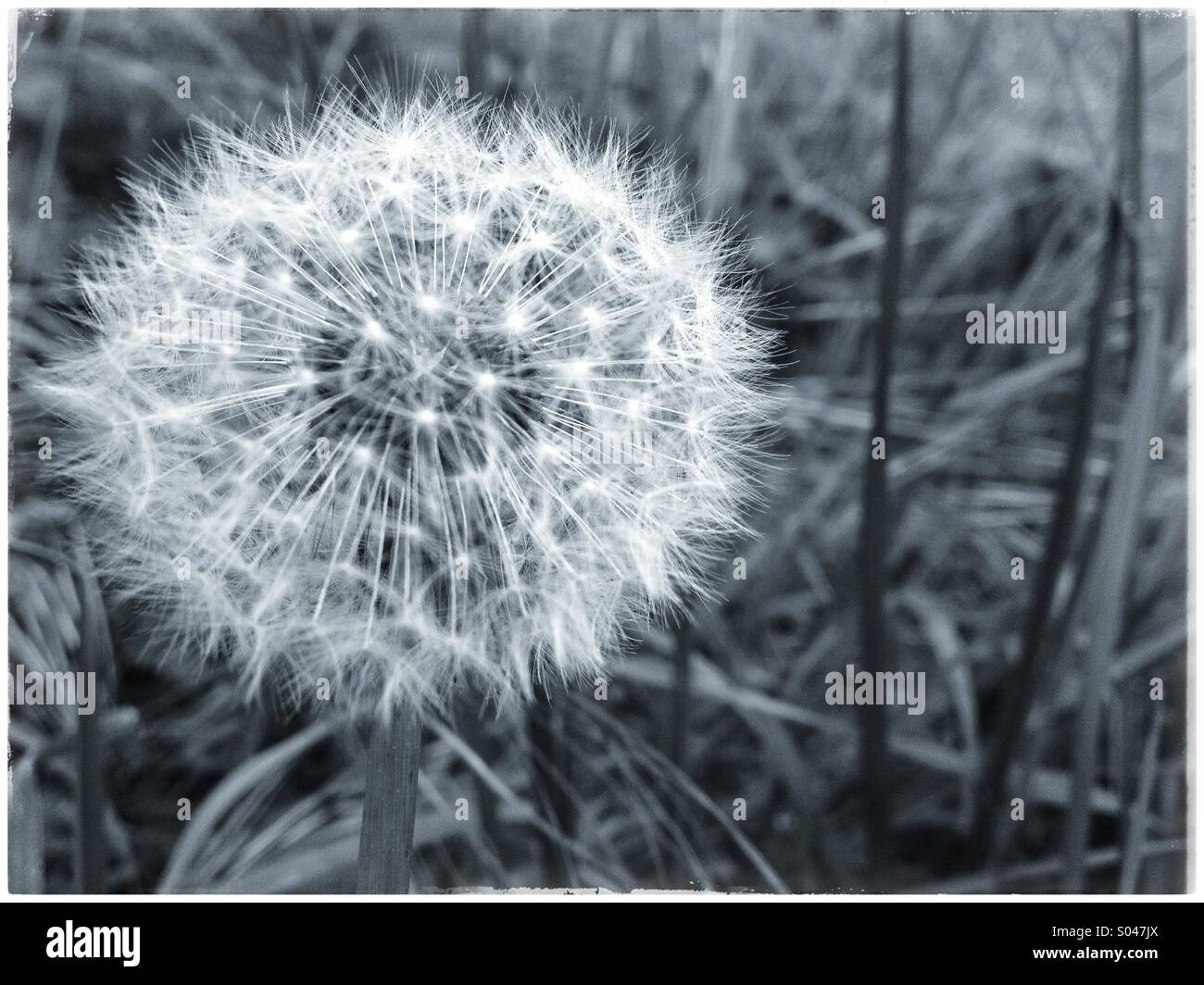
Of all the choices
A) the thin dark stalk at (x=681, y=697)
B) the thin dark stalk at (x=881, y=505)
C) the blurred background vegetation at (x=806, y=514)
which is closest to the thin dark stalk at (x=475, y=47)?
the blurred background vegetation at (x=806, y=514)

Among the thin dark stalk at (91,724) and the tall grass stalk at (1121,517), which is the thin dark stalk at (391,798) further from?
the tall grass stalk at (1121,517)

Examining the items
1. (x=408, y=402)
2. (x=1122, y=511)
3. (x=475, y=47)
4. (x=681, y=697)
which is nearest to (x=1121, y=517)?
(x=1122, y=511)

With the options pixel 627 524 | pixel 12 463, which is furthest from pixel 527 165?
pixel 12 463

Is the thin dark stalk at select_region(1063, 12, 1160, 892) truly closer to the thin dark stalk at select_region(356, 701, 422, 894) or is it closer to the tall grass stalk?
the tall grass stalk

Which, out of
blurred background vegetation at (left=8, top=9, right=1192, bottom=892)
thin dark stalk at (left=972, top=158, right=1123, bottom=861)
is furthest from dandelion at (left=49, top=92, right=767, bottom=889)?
thin dark stalk at (left=972, top=158, right=1123, bottom=861)

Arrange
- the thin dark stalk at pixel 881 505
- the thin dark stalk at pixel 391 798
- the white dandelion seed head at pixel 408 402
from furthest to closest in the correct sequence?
the thin dark stalk at pixel 881 505 < the thin dark stalk at pixel 391 798 < the white dandelion seed head at pixel 408 402

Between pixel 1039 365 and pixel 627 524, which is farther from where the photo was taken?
pixel 1039 365
